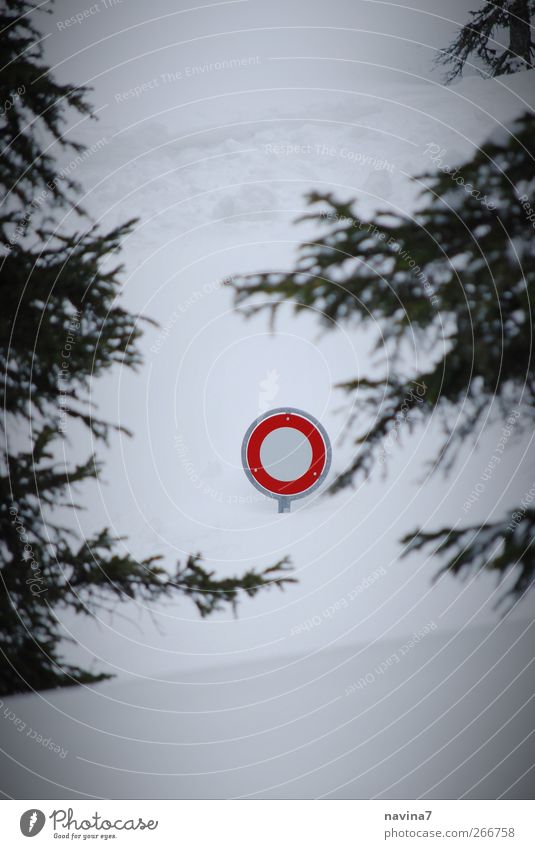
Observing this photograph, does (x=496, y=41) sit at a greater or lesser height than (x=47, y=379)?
greater

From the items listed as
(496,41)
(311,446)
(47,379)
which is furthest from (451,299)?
(47,379)

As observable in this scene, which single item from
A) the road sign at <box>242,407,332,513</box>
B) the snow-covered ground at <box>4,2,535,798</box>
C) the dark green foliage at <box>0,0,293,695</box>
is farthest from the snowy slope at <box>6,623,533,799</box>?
the road sign at <box>242,407,332,513</box>

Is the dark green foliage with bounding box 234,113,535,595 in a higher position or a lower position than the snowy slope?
higher
